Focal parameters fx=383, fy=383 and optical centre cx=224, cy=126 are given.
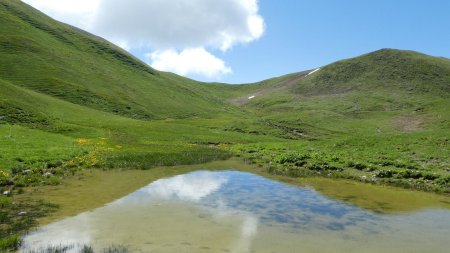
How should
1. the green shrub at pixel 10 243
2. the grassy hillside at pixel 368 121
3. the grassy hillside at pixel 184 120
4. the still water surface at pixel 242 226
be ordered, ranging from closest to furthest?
the green shrub at pixel 10 243 < the still water surface at pixel 242 226 < the grassy hillside at pixel 184 120 < the grassy hillside at pixel 368 121

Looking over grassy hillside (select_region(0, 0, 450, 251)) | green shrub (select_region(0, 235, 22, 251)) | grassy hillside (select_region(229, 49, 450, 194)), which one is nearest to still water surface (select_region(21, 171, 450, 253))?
green shrub (select_region(0, 235, 22, 251))

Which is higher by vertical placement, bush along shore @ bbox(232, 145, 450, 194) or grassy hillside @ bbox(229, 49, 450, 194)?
grassy hillside @ bbox(229, 49, 450, 194)

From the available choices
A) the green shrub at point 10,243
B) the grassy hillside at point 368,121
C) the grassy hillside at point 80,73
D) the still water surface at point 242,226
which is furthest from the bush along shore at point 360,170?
the grassy hillside at point 80,73

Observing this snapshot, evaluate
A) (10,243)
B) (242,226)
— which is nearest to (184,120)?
(242,226)

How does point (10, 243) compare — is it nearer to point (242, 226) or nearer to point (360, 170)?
point (242, 226)

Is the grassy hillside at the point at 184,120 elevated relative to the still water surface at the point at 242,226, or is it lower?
elevated

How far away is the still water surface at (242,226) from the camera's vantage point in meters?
15.3

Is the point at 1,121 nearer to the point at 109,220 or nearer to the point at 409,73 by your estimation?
the point at 109,220

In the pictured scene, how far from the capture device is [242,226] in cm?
1794

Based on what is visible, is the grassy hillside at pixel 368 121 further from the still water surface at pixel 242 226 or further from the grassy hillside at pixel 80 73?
the grassy hillside at pixel 80 73

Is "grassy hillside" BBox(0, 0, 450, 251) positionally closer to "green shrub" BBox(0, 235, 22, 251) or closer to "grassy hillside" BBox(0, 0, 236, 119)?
"green shrub" BBox(0, 235, 22, 251)

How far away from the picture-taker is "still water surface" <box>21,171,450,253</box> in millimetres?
15273

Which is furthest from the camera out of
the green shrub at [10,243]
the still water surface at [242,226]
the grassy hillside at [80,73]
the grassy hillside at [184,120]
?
the grassy hillside at [80,73]

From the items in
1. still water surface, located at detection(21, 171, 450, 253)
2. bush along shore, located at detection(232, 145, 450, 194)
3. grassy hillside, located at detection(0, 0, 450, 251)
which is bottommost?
still water surface, located at detection(21, 171, 450, 253)
